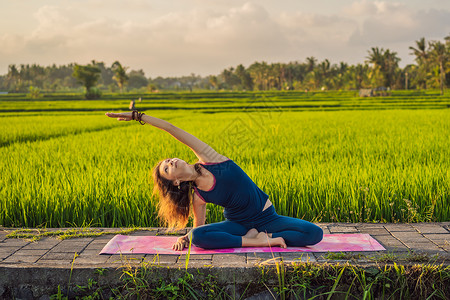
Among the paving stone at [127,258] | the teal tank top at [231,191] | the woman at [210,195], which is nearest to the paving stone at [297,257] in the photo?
the woman at [210,195]

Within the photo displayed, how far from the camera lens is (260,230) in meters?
2.94

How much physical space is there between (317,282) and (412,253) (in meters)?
0.61

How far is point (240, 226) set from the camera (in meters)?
2.94

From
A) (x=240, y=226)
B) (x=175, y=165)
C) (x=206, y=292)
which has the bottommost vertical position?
(x=206, y=292)

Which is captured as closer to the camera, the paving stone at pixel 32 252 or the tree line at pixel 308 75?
the paving stone at pixel 32 252

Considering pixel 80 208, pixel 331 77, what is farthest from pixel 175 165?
pixel 331 77

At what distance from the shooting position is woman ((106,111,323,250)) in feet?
9.05

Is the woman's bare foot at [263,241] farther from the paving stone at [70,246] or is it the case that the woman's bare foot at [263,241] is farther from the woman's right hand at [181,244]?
the paving stone at [70,246]

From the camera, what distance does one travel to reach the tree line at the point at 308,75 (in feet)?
157

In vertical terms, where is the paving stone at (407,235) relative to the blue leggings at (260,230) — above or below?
below

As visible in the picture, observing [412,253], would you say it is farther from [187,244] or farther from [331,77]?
[331,77]

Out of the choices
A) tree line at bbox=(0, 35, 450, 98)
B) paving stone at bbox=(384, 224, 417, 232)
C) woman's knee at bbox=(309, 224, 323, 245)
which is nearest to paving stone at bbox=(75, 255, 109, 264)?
woman's knee at bbox=(309, 224, 323, 245)

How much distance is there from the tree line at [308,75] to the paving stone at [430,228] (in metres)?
40.4

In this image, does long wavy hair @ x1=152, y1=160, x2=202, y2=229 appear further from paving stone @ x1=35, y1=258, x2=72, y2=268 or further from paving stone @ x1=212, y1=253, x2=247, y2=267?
paving stone @ x1=35, y1=258, x2=72, y2=268
